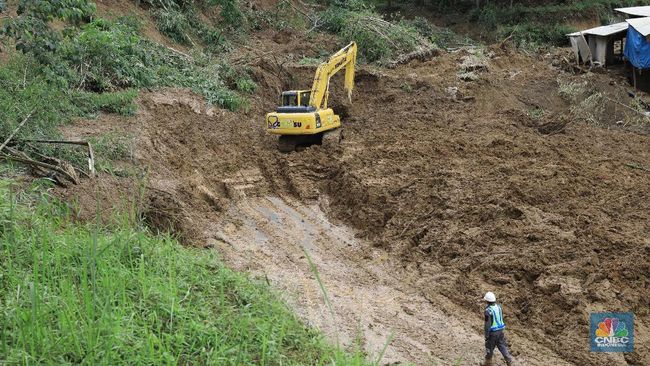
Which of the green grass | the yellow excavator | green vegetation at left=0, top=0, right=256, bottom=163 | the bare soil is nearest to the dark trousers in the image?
the bare soil

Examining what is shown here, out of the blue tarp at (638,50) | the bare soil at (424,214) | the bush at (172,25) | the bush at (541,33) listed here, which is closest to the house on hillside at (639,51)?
the blue tarp at (638,50)

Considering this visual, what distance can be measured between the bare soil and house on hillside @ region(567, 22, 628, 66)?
5.60 meters

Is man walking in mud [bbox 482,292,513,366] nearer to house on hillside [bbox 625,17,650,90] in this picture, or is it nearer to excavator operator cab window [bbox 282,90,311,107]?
excavator operator cab window [bbox 282,90,311,107]

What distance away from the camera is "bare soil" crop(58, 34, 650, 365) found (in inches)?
293

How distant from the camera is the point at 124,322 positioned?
439 cm

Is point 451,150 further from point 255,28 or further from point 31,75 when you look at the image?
point 255,28

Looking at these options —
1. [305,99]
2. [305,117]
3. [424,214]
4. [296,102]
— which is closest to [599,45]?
[305,99]

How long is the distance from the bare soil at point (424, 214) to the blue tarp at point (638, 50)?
327cm

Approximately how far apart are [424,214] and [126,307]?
247 inches

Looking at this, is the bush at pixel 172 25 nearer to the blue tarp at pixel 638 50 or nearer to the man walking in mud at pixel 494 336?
the blue tarp at pixel 638 50

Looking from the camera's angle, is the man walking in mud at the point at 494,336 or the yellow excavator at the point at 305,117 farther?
the yellow excavator at the point at 305,117

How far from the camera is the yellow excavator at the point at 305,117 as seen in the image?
12906 mm

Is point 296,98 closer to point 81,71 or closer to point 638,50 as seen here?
point 81,71

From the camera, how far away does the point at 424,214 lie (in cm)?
1012
